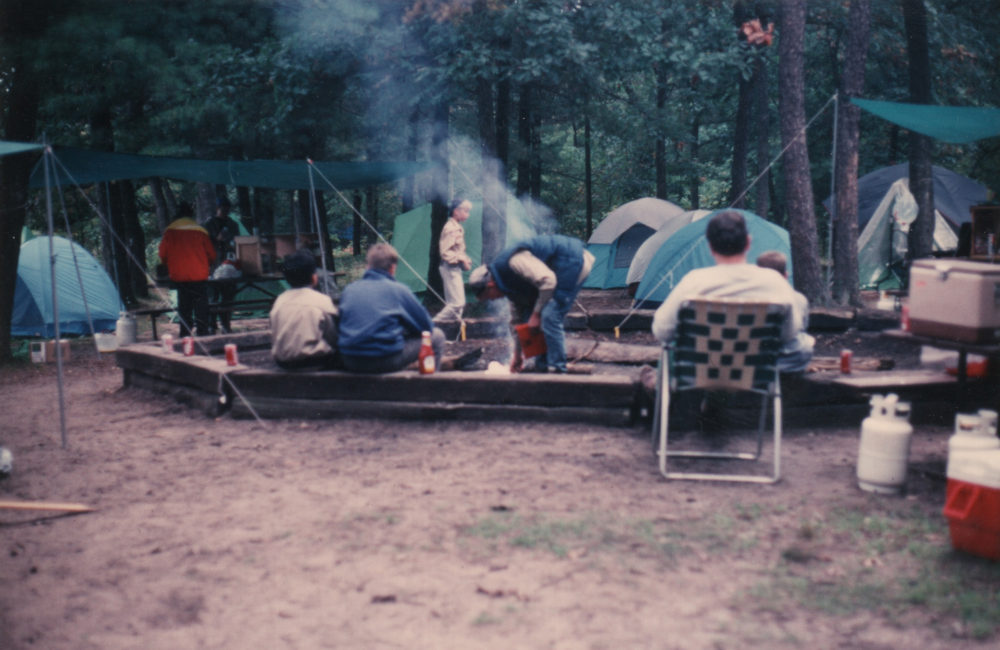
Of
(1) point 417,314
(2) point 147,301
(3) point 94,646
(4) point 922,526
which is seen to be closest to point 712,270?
(4) point 922,526

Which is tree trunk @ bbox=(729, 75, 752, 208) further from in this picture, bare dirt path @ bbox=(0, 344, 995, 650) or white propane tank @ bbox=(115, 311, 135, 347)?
bare dirt path @ bbox=(0, 344, 995, 650)

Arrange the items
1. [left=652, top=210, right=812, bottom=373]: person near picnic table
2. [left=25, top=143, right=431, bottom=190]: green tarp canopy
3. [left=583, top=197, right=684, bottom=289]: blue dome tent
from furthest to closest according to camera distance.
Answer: [left=583, top=197, right=684, bottom=289]: blue dome tent → [left=25, top=143, right=431, bottom=190]: green tarp canopy → [left=652, top=210, right=812, bottom=373]: person near picnic table

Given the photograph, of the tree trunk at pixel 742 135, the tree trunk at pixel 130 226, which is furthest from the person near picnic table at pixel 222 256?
the tree trunk at pixel 742 135

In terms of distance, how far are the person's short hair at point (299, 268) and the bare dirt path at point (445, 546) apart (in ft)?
3.88

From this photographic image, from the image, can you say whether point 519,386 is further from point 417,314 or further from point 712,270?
point 712,270

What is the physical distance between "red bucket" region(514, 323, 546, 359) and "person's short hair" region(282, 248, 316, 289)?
5.50 feet

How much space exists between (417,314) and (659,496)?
8.50 feet

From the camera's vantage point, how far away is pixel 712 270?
15.6ft

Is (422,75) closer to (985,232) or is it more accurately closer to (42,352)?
(42,352)

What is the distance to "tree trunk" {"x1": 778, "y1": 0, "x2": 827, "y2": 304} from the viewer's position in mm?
10727

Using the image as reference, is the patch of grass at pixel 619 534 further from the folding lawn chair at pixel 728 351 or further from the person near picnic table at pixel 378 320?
the person near picnic table at pixel 378 320

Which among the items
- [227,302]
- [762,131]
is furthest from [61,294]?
[762,131]

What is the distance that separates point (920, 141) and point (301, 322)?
34.6ft

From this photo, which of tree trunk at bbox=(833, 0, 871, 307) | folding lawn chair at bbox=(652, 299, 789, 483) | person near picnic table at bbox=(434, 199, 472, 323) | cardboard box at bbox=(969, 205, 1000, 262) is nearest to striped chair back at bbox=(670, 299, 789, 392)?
folding lawn chair at bbox=(652, 299, 789, 483)
